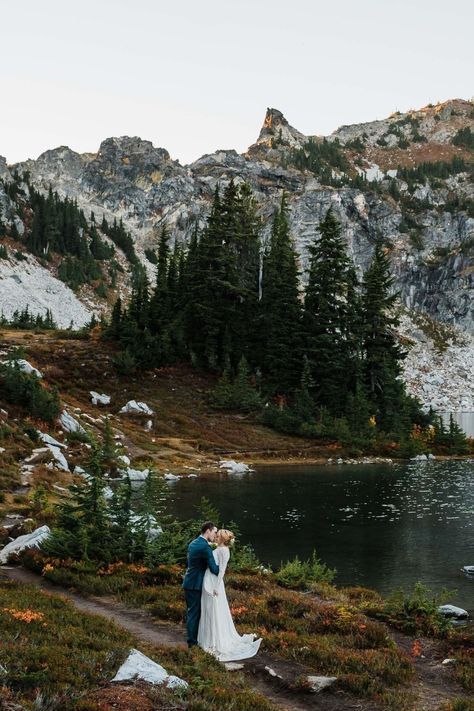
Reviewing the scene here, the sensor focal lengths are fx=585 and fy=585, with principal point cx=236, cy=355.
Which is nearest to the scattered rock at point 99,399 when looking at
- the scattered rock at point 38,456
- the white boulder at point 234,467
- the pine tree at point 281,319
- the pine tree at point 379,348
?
the white boulder at point 234,467

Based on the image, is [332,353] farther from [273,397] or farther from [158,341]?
[158,341]

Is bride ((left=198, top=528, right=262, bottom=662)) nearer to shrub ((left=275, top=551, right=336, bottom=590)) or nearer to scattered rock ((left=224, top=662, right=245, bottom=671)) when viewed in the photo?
scattered rock ((left=224, top=662, right=245, bottom=671))

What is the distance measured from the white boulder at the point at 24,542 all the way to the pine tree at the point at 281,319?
166 feet

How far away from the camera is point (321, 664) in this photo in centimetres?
1151

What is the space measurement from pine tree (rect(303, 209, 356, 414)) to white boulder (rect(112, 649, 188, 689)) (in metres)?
59.8

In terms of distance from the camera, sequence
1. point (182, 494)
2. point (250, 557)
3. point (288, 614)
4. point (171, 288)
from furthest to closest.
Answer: point (171, 288) < point (182, 494) < point (250, 557) < point (288, 614)

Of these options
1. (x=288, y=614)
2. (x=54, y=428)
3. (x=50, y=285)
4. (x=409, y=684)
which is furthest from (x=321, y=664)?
(x=50, y=285)

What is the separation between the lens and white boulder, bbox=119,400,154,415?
57.4m

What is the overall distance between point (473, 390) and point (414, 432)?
113995mm

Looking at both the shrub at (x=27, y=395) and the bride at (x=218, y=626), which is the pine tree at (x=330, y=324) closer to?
the shrub at (x=27, y=395)

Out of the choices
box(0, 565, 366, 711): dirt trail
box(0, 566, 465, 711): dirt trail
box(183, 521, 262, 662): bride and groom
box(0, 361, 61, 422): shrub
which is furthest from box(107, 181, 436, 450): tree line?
box(183, 521, 262, 662): bride and groom

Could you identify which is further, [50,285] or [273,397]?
[50,285]

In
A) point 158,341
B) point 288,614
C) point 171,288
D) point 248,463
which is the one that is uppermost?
point 171,288

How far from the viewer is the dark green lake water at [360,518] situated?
23.7m
